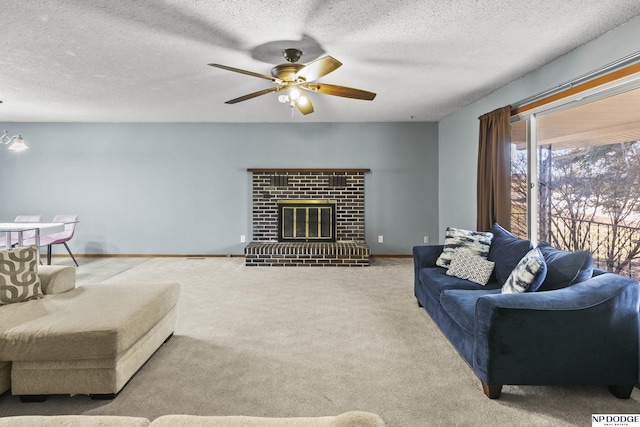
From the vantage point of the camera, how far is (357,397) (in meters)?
2.06

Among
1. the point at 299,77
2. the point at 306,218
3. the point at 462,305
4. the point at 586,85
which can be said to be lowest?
the point at 462,305

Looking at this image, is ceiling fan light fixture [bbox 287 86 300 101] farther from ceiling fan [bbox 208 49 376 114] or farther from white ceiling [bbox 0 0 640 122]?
white ceiling [bbox 0 0 640 122]

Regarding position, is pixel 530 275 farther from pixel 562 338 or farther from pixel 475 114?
pixel 475 114

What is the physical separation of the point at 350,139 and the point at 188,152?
112 inches

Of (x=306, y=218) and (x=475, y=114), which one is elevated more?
(x=475, y=114)

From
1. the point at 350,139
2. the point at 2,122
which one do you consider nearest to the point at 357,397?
the point at 350,139

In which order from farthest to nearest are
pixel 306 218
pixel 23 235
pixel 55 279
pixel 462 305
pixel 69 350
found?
pixel 306 218, pixel 23 235, pixel 55 279, pixel 462 305, pixel 69 350

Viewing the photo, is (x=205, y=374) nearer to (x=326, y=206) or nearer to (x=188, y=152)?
(x=326, y=206)

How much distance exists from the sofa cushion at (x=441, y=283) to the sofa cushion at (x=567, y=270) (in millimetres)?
583

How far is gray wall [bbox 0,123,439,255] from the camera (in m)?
6.26

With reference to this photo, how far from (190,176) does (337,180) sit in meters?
2.57

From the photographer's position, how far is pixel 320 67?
2.70 meters

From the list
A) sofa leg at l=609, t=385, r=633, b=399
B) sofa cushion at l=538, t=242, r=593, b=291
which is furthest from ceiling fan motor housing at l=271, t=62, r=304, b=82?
sofa leg at l=609, t=385, r=633, b=399

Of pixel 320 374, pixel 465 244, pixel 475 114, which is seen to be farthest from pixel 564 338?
pixel 475 114
